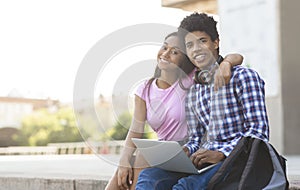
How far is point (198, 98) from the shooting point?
2797 mm

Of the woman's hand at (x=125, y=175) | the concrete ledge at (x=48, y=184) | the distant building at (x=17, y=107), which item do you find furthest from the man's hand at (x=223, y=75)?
the distant building at (x=17, y=107)

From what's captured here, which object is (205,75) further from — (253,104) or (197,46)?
(253,104)

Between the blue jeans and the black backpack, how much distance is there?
0.18ft

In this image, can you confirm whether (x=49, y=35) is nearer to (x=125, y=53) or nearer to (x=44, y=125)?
(x=44, y=125)

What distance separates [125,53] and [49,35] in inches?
639

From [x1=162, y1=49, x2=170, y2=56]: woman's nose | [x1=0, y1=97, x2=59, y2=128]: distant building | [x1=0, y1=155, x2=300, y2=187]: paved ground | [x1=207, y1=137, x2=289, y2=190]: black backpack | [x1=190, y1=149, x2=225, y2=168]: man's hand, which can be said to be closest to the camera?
[x1=207, y1=137, x2=289, y2=190]: black backpack

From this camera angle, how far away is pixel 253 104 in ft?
8.54

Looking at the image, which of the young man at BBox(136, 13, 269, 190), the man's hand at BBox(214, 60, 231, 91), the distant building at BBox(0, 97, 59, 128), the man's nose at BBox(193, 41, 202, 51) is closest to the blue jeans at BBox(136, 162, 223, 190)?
the young man at BBox(136, 13, 269, 190)

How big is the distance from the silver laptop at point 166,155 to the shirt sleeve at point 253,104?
0.22 meters

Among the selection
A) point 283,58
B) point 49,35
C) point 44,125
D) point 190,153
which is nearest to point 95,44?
point 190,153

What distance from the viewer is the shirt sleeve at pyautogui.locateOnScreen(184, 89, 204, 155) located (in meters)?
2.83

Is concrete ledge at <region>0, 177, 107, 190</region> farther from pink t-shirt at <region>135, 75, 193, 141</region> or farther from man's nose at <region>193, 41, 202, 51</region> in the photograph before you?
man's nose at <region>193, 41, 202, 51</region>

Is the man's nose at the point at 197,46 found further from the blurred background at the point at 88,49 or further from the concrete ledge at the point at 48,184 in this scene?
the concrete ledge at the point at 48,184

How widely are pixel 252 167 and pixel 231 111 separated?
27 centimetres
